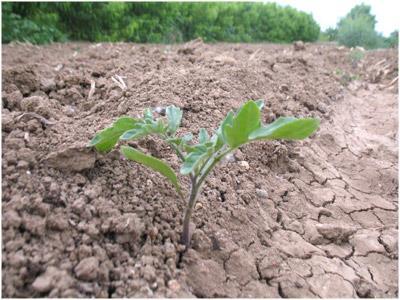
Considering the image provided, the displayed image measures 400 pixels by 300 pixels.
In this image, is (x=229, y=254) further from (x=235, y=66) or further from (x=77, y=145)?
(x=235, y=66)

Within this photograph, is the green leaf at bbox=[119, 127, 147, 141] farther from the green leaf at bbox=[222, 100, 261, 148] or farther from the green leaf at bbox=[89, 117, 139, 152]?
the green leaf at bbox=[222, 100, 261, 148]

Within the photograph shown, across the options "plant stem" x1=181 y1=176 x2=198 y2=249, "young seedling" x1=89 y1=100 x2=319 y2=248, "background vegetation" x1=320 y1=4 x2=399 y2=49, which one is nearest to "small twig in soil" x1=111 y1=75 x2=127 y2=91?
"young seedling" x1=89 y1=100 x2=319 y2=248

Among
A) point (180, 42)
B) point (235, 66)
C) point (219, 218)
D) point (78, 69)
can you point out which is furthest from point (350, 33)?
point (219, 218)

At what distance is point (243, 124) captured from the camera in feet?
4.24

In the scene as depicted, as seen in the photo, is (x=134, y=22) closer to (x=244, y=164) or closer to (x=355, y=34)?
(x=355, y=34)

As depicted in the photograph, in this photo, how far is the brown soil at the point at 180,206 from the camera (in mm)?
1361

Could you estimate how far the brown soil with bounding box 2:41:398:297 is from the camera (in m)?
1.36

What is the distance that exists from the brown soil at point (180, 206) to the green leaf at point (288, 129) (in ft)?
1.68

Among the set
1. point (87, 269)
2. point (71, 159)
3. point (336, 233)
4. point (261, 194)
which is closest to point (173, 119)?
point (71, 159)

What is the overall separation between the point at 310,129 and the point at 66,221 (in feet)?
2.94

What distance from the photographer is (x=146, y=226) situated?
1.54 m

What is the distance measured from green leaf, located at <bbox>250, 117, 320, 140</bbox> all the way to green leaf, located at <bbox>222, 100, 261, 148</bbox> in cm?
3

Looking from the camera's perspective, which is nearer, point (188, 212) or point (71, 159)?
point (188, 212)

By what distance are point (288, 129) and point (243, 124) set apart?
16 centimetres
